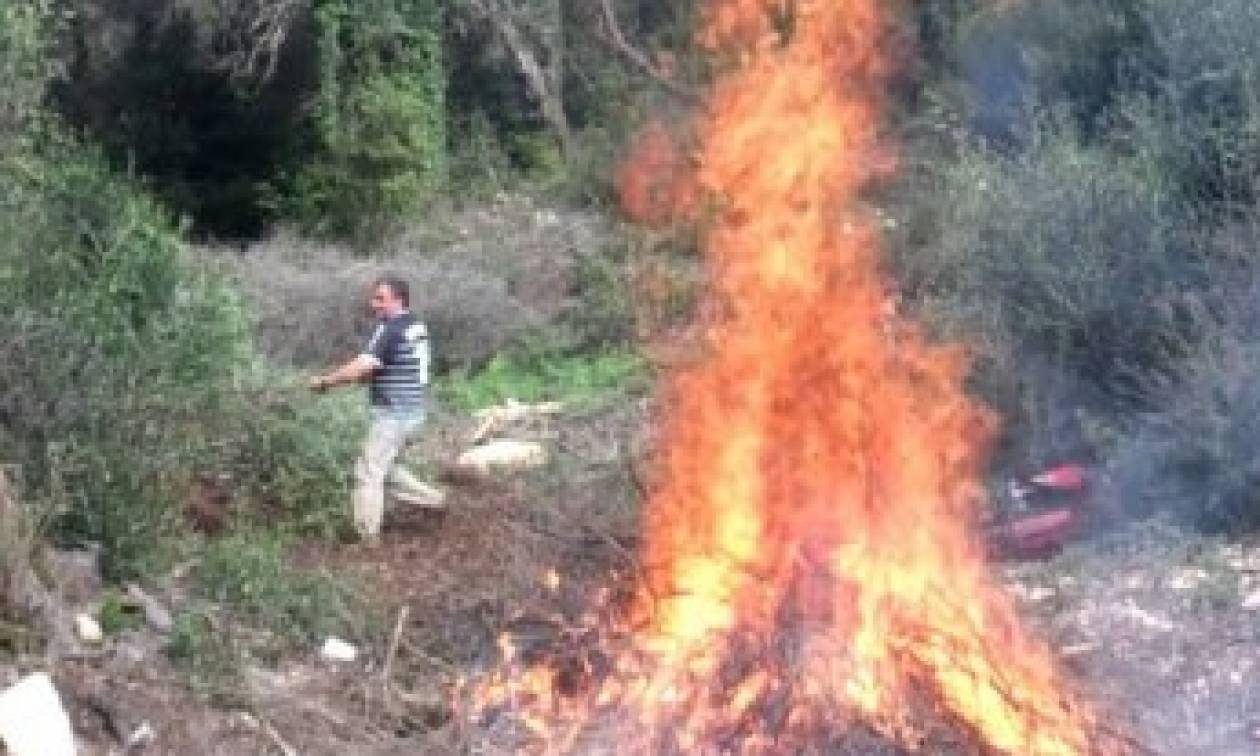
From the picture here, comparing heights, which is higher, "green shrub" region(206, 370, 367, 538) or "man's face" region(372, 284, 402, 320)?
"man's face" region(372, 284, 402, 320)

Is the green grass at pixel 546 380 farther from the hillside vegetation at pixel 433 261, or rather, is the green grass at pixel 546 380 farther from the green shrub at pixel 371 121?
the green shrub at pixel 371 121

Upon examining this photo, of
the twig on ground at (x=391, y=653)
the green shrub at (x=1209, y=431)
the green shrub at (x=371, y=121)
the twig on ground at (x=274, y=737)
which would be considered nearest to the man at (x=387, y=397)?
the twig on ground at (x=391, y=653)

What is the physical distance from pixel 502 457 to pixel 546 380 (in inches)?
134

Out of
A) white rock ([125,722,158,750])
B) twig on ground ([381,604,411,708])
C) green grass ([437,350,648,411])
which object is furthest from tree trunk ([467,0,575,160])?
white rock ([125,722,158,750])

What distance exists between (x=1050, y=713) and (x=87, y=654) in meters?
3.82

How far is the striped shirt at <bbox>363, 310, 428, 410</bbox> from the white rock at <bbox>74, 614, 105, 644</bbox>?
10.4 feet

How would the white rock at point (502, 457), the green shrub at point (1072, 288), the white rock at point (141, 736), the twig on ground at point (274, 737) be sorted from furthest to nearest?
the white rock at point (502, 457), the green shrub at point (1072, 288), the twig on ground at point (274, 737), the white rock at point (141, 736)

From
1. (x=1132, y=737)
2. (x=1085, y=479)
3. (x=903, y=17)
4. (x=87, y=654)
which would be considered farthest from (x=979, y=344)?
(x=903, y=17)

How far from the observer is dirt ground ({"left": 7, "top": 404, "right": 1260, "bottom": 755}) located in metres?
8.52

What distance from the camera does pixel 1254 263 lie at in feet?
39.4

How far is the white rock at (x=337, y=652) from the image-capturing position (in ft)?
32.5

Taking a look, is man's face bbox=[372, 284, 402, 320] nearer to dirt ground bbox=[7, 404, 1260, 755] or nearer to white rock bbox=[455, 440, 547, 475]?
dirt ground bbox=[7, 404, 1260, 755]

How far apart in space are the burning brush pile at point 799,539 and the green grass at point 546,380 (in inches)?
186

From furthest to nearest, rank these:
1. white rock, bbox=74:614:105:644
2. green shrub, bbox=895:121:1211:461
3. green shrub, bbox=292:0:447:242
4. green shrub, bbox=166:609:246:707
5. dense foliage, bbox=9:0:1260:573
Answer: green shrub, bbox=292:0:447:242, green shrub, bbox=895:121:1211:461, dense foliage, bbox=9:0:1260:573, white rock, bbox=74:614:105:644, green shrub, bbox=166:609:246:707
